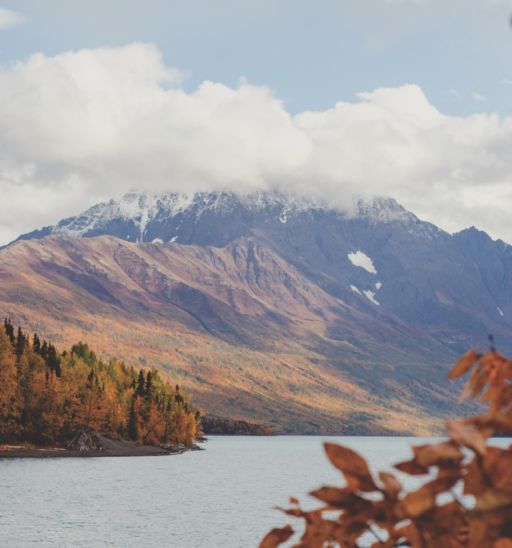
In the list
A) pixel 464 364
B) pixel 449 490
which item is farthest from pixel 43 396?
pixel 449 490

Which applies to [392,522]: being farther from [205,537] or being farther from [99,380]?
[99,380]

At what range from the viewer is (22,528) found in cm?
8862

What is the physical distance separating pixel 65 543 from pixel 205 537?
16.6 metres

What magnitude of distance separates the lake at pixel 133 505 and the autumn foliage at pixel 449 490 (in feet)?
233

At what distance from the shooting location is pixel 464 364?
138 inches

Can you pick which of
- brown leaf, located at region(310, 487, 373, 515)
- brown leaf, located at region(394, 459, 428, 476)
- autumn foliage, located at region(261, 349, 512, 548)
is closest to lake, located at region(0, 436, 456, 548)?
autumn foliage, located at region(261, 349, 512, 548)

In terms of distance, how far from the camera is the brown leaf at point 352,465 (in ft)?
9.62

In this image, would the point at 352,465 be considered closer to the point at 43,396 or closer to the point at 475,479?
the point at 475,479

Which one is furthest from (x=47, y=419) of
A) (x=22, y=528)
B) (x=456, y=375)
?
(x=456, y=375)

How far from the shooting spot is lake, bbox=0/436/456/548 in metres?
87.4

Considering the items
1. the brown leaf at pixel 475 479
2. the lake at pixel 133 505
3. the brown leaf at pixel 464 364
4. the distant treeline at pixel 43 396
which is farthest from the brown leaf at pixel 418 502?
the distant treeline at pixel 43 396

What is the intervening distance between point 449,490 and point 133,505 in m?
122

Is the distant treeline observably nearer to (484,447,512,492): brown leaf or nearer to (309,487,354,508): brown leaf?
(309,487,354,508): brown leaf

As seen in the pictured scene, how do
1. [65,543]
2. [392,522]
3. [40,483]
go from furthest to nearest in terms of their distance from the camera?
[40,483] → [65,543] → [392,522]
